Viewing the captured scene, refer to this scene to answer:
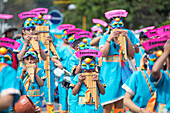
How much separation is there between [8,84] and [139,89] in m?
1.85

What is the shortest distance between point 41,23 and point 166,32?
5447mm

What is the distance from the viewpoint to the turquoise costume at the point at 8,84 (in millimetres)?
4715

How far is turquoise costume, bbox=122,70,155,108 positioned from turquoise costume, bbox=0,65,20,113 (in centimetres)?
165

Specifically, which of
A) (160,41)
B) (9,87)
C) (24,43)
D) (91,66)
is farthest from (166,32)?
(24,43)

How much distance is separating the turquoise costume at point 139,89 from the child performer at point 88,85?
155 centimetres

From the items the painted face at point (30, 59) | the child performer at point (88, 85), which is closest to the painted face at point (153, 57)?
the child performer at point (88, 85)

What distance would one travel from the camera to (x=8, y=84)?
476 centimetres

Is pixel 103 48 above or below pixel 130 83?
above

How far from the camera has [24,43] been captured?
30.6ft

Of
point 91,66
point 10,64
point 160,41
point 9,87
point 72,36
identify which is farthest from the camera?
point 72,36

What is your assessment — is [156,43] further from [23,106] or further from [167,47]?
[23,106]

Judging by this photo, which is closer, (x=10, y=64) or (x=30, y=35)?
(x=10, y=64)

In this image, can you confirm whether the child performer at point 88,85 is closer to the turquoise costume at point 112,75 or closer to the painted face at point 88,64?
the painted face at point 88,64

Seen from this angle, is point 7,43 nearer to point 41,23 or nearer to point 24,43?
point 24,43
